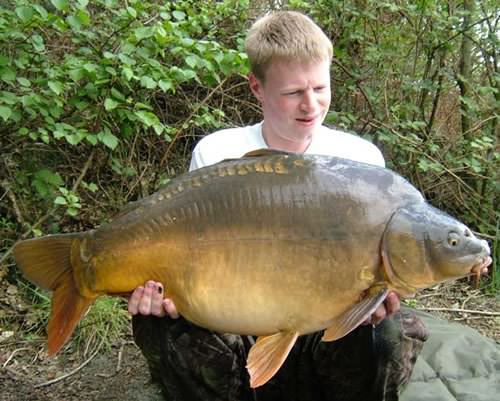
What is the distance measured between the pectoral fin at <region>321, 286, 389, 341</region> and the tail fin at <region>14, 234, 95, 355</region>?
55 cm

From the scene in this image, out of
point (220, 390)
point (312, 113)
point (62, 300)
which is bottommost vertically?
point (220, 390)

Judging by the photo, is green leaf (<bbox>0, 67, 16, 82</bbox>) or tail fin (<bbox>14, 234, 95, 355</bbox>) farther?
green leaf (<bbox>0, 67, 16, 82</bbox>)

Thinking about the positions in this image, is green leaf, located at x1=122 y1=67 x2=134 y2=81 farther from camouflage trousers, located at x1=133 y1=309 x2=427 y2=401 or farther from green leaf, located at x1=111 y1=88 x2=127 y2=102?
camouflage trousers, located at x1=133 y1=309 x2=427 y2=401

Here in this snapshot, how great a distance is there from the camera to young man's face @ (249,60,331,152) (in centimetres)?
171

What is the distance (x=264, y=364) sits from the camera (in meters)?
1.35

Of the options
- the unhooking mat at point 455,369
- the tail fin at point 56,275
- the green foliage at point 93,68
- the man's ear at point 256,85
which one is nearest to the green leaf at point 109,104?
Answer: the green foliage at point 93,68

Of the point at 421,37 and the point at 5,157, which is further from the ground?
the point at 421,37

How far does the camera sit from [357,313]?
1.30m

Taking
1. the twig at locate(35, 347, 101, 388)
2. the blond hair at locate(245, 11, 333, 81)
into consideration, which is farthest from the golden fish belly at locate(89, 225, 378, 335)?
the twig at locate(35, 347, 101, 388)

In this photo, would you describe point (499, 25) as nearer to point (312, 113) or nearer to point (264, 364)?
point (312, 113)

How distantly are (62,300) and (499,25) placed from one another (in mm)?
2939

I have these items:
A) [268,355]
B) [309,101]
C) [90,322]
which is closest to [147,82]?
[309,101]

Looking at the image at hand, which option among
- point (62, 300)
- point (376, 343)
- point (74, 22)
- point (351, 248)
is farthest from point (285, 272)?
point (74, 22)

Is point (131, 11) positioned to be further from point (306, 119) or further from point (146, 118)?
point (306, 119)
